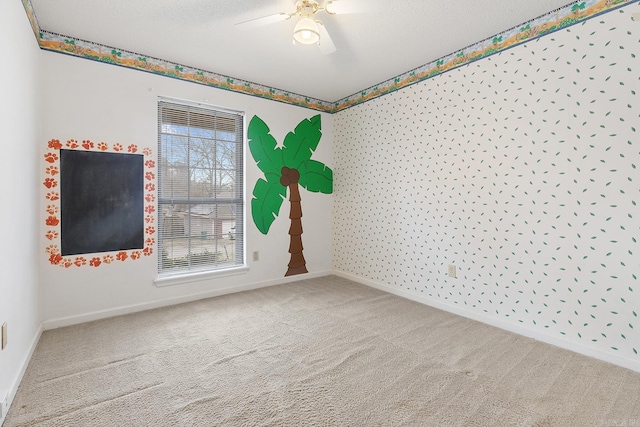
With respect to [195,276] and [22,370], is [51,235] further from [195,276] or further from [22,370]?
[195,276]

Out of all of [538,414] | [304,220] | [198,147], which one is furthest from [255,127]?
[538,414]

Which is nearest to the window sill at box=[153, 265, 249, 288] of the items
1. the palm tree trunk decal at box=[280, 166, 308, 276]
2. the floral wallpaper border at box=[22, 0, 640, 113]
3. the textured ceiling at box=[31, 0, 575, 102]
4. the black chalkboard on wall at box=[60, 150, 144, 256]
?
the black chalkboard on wall at box=[60, 150, 144, 256]

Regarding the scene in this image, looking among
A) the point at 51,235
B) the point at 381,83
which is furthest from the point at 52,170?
the point at 381,83

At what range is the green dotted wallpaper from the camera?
2.02 m

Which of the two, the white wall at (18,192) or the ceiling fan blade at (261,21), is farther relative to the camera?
the ceiling fan blade at (261,21)

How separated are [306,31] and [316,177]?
2.34 metres

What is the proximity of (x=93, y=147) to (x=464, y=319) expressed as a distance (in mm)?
3704

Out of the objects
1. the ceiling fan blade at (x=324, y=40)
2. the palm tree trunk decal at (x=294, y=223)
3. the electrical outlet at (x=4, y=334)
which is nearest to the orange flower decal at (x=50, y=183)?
the electrical outlet at (x=4, y=334)

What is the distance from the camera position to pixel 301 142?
408 centimetres

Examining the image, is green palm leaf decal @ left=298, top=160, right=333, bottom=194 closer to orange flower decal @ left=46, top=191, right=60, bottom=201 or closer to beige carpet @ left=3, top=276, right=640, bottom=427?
beige carpet @ left=3, top=276, right=640, bottom=427

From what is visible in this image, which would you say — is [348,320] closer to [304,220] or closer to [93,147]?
[304,220]

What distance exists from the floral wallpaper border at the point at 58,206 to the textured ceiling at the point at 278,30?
36.3 inches

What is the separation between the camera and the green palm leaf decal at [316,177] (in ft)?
13.5

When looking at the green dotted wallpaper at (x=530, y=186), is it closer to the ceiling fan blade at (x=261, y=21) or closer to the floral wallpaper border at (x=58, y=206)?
the ceiling fan blade at (x=261, y=21)
